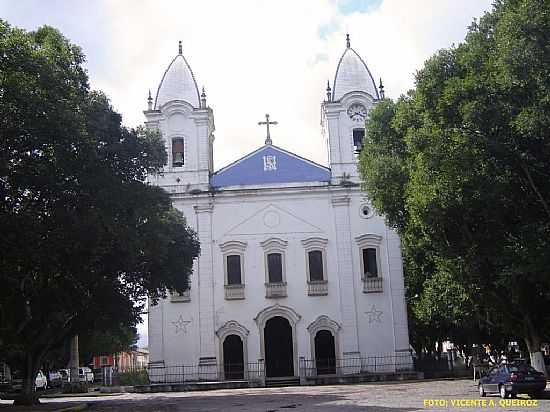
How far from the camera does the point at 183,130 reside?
118ft

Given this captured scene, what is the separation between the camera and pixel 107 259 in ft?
67.2

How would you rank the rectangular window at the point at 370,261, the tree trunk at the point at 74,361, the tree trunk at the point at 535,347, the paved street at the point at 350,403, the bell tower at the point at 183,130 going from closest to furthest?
1. the paved street at the point at 350,403
2. the tree trunk at the point at 535,347
3. the rectangular window at the point at 370,261
4. the tree trunk at the point at 74,361
5. the bell tower at the point at 183,130

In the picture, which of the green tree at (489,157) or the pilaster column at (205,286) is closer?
the green tree at (489,157)

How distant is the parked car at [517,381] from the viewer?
61.9 feet

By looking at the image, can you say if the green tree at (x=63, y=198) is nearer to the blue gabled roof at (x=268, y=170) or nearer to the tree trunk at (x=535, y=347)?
the blue gabled roof at (x=268, y=170)

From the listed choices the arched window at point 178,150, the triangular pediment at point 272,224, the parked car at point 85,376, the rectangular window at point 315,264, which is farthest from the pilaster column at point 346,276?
the parked car at point 85,376

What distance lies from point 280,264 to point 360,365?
20.1ft

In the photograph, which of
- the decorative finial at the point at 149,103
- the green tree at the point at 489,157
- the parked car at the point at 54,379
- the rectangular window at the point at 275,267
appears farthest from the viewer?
the parked car at the point at 54,379

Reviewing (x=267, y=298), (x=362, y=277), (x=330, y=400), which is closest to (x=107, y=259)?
(x=330, y=400)

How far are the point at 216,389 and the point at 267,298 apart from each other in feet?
16.7

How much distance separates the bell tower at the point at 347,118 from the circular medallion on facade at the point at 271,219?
11.0ft

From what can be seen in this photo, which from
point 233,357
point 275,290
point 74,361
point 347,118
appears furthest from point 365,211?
point 74,361

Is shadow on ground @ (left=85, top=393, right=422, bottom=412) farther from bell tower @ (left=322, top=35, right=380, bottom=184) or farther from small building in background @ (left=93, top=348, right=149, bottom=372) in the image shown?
small building in background @ (left=93, top=348, right=149, bottom=372)

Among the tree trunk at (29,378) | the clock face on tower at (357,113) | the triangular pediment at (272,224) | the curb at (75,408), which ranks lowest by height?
the curb at (75,408)
